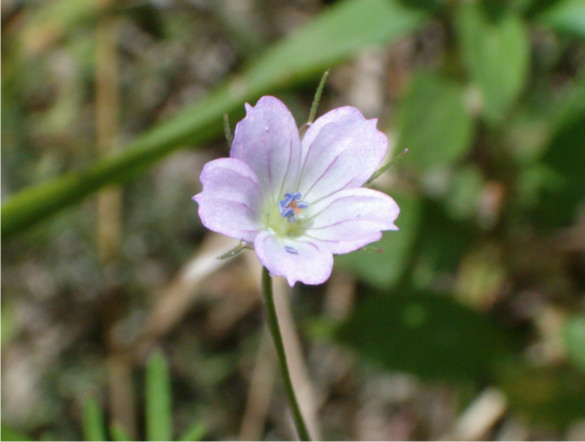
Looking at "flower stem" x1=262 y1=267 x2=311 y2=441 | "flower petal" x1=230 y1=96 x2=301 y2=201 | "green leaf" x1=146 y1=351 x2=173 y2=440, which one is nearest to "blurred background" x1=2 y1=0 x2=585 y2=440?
"green leaf" x1=146 y1=351 x2=173 y2=440

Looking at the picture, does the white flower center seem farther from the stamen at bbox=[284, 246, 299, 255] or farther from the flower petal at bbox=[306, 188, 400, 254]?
the stamen at bbox=[284, 246, 299, 255]

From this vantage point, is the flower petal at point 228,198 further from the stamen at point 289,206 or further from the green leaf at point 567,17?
the green leaf at point 567,17

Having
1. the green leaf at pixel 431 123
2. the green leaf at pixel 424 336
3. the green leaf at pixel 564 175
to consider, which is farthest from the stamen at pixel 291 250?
the green leaf at pixel 564 175

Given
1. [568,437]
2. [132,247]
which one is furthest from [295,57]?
[568,437]

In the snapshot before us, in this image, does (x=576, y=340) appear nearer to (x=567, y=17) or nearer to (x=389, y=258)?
(x=389, y=258)

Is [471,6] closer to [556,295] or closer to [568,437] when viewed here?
[556,295]

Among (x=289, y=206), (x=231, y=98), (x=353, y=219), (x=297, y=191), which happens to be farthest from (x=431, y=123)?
(x=353, y=219)
